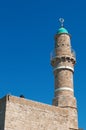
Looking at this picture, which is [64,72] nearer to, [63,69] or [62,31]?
[63,69]

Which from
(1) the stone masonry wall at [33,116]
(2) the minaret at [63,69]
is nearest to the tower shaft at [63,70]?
(2) the minaret at [63,69]

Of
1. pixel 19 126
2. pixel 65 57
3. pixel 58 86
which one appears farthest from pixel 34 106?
pixel 65 57

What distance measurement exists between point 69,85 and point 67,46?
14.5ft

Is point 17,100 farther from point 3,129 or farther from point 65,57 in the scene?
point 65,57

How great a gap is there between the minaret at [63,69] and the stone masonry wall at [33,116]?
1770 millimetres

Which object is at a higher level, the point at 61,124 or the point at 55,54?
the point at 55,54

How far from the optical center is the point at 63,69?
31.3 m

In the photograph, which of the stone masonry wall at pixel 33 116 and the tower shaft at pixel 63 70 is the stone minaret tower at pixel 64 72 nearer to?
the tower shaft at pixel 63 70

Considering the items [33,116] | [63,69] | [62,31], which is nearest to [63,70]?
[63,69]

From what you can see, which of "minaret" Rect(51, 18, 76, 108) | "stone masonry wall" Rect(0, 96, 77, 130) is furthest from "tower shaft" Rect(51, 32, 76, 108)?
"stone masonry wall" Rect(0, 96, 77, 130)

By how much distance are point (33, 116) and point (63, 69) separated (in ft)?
23.9

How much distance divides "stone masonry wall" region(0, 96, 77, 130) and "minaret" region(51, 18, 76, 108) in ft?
5.81

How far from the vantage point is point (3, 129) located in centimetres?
2398

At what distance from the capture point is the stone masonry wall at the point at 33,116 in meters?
24.7
